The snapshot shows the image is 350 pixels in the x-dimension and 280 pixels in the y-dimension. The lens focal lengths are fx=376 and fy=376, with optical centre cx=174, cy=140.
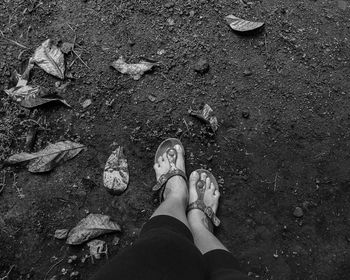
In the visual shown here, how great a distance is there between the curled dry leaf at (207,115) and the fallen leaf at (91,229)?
0.83 m

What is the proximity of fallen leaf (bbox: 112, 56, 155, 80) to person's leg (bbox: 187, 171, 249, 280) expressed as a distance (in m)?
0.73

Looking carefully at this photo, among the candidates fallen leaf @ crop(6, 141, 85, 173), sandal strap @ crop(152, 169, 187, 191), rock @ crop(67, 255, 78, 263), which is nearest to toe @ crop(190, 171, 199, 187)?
sandal strap @ crop(152, 169, 187, 191)

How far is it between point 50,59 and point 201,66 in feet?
3.25

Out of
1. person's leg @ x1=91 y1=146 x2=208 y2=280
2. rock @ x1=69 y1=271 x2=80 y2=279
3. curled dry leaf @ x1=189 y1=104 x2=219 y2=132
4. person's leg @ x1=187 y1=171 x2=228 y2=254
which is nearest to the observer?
person's leg @ x1=91 y1=146 x2=208 y2=280

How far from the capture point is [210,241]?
2.10 meters

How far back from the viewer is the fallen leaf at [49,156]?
234 cm

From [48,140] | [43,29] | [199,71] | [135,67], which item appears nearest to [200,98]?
[199,71]

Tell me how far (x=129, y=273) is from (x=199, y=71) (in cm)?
136

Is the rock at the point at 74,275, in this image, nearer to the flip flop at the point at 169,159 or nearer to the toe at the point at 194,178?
the flip flop at the point at 169,159

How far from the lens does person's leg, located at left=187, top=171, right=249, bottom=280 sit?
1754mm

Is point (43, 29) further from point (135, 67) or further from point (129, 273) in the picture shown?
point (129, 273)

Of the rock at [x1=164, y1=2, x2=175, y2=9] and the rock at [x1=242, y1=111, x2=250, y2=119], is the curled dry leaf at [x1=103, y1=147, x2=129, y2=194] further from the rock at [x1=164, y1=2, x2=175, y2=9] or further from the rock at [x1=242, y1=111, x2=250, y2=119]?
the rock at [x1=164, y1=2, x2=175, y2=9]

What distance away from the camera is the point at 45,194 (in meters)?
2.33

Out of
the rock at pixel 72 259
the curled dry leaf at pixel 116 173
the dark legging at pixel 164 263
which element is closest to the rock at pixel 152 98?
the curled dry leaf at pixel 116 173
